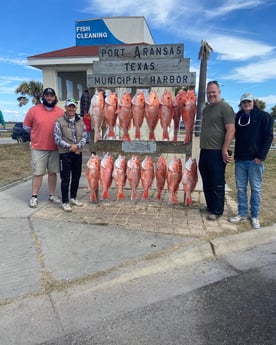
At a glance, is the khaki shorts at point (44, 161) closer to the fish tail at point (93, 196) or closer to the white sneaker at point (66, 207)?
the white sneaker at point (66, 207)

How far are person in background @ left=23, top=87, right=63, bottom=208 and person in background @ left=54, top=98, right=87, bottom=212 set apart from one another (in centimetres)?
32

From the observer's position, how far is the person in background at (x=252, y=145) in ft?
14.8

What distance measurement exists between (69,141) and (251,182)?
304 centimetres

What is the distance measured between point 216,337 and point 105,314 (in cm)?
101

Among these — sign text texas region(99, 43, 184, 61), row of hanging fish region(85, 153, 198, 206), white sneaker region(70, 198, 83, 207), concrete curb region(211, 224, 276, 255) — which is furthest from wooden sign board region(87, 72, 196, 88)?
concrete curb region(211, 224, 276, 255)

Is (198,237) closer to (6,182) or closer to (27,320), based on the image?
(27,320)

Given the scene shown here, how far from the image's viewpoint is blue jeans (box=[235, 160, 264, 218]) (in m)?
4.69

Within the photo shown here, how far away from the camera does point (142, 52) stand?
5.14 metres

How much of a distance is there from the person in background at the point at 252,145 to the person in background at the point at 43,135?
10.3 ft

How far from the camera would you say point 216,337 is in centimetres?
256

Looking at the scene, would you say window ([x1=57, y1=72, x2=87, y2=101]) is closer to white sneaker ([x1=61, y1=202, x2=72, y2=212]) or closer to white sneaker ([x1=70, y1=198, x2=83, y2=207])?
white sneaker ([x1=70, y1=198, x2=83, y2=207])

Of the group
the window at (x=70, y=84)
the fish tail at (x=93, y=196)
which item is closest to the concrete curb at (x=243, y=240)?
the fish tail at (x=93, y=196)

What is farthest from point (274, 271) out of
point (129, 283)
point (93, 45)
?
point (93, 45)

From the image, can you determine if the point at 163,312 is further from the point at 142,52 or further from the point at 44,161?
the point at 142,52
